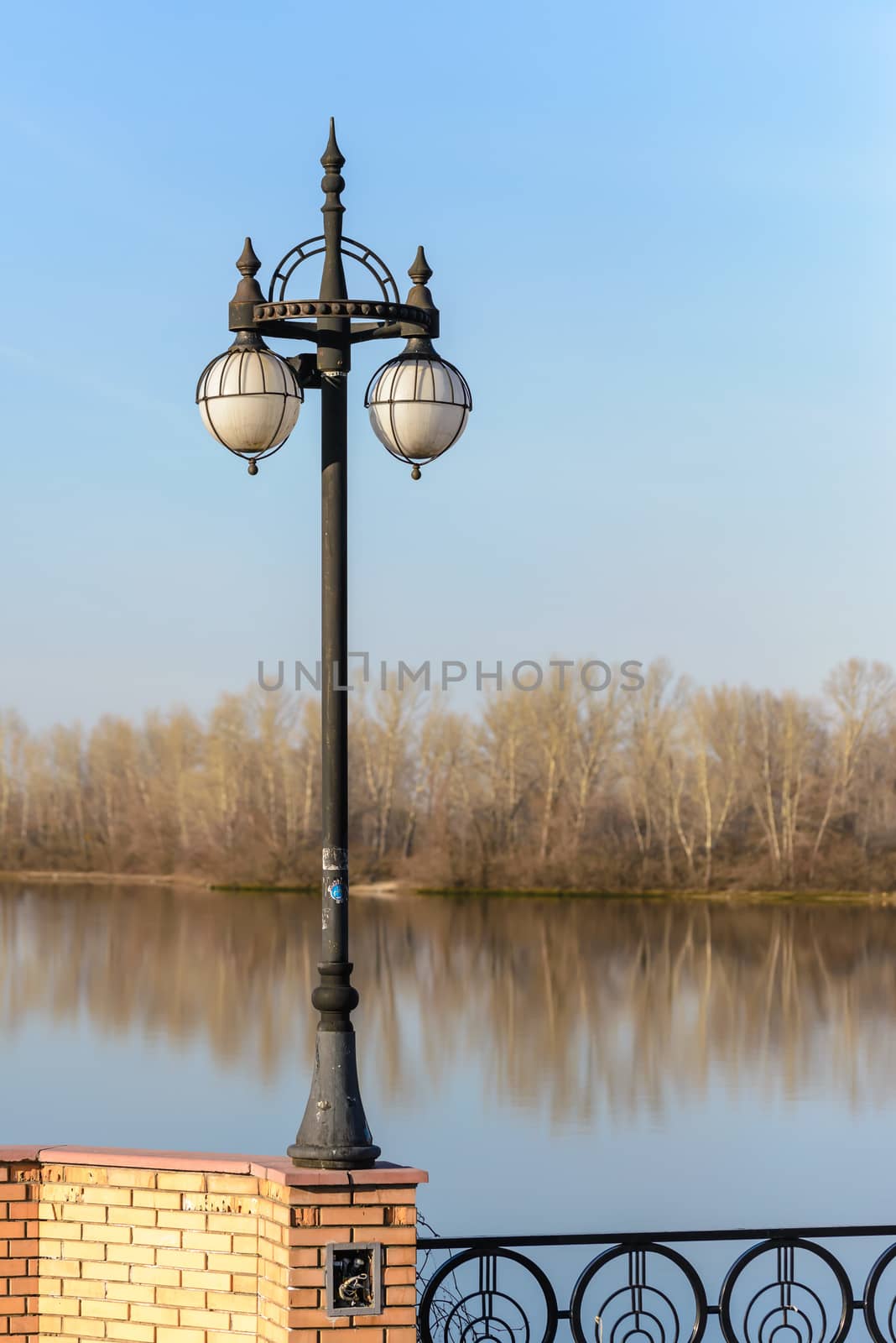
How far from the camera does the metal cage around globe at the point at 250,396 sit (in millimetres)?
6055

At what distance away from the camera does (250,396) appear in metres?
6.05

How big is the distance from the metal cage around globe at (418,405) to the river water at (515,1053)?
14234 millimetres

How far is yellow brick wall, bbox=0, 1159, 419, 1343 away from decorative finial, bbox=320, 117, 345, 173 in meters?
3.52

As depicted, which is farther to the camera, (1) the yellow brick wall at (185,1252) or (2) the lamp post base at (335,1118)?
(2) the lamp post base at (335,1118)

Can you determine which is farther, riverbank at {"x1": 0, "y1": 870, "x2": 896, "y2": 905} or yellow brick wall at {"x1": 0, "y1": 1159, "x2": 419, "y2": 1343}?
riverbank at {"x1": 0, "y1": 870, "x2": 896, "y2": 905}

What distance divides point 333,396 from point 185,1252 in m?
2.94

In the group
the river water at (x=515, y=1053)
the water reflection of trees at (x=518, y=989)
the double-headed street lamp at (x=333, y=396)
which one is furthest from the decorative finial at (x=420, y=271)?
the water reflection of trees at (x=518, y=989)

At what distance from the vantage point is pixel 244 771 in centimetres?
6675

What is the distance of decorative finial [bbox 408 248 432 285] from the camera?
6387 millimetres

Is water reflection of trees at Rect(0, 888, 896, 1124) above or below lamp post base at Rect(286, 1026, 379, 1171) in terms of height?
below

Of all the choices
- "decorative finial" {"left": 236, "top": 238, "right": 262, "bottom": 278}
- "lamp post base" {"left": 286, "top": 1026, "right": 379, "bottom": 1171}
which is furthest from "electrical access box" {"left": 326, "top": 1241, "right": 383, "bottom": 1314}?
"decorative finial" {"left": 236, "top": 238, "right": 262, "bottom": 278}

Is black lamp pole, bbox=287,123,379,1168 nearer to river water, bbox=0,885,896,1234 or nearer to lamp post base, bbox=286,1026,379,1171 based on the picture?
lamp post base, bbox=286,1026,379,1171

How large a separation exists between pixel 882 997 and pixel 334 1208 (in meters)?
38.7

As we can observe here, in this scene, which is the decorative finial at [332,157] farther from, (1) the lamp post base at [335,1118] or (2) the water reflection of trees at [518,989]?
(2) the water reflection of trees at [518,989]
